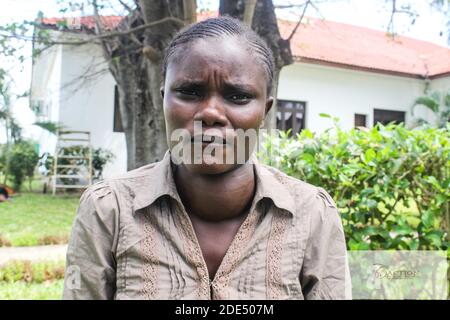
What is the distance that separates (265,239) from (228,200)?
16cm

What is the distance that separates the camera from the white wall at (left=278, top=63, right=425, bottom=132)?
1180cm

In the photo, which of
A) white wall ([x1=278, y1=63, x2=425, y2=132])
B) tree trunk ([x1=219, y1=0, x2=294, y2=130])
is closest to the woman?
tree trunk ([x1=219, y1=0, x2=294, y2=130])

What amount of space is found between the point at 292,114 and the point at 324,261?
35.5 ft

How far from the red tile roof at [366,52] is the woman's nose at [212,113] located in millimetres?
10169

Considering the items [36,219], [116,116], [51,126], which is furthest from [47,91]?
[36,219]

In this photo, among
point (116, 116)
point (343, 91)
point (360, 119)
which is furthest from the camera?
point (360, 119)

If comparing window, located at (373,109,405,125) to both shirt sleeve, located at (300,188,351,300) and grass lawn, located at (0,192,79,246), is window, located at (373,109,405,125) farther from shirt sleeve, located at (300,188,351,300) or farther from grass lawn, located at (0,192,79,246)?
shirt sleeve, located at (300,188,351,300)

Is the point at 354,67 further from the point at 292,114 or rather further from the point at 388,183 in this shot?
the point at 388,183

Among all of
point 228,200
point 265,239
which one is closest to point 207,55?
point 228,200

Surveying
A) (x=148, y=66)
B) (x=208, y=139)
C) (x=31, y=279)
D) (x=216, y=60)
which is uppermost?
(x=148, y=66)

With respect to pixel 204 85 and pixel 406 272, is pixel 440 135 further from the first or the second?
pixel 204 85

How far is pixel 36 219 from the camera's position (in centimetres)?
693

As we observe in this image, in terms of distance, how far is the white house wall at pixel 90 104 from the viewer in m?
10.1
